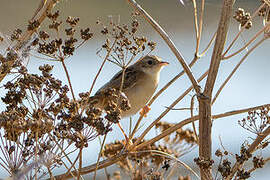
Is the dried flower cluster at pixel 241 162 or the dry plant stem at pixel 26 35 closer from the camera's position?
the dried flower cluster at pixel 241 162

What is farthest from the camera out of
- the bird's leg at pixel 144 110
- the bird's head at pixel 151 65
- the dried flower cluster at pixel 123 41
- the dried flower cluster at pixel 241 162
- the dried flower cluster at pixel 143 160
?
the bird's head at pixel 151 65

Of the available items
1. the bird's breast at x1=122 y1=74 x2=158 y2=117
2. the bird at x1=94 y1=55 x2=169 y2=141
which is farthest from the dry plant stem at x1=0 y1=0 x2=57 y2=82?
the bird's breast at x1=122 y1=74 x2=158 y2=117

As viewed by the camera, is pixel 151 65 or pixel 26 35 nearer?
pixel 26 35

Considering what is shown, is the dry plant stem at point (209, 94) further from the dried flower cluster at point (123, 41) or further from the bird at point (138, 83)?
the bird at point (138, 83)

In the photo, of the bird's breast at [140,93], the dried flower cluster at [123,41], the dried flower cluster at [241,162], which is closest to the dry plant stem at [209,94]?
the dried flower cluster at [241,162]

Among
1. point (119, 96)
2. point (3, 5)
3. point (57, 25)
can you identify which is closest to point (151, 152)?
point (119, 96)

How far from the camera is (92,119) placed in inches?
73.0

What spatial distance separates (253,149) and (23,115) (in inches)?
38.0

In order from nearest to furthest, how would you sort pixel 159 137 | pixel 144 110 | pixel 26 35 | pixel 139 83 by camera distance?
pixel 26 35 → pixel 159 137 → pixel 144 110 → pixel 139 83

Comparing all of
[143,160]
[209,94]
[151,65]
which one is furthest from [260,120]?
[151,65]

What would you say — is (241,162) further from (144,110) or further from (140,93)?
(140,93)

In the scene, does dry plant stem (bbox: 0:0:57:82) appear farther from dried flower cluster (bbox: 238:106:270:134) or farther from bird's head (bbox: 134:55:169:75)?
bird's head (bbox: 134:55:169:75)

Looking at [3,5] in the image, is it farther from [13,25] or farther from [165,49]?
[165,49]

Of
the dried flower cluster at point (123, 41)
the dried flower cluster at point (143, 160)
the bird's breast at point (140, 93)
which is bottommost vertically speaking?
the dried flower cluster at point (143, 160)
